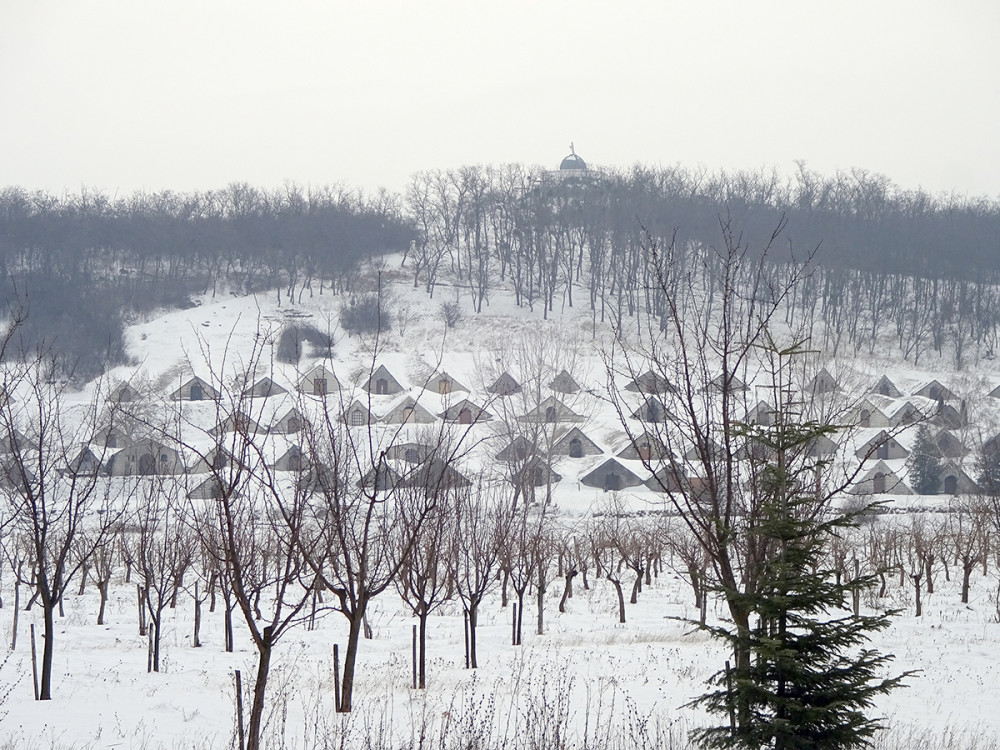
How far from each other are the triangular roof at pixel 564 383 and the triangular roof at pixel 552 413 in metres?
1.67

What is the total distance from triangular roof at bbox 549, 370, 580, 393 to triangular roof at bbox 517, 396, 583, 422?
167cm

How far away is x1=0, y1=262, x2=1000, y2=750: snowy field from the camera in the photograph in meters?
7.67

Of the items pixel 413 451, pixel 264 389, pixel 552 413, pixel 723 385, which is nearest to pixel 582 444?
pixel 552 413

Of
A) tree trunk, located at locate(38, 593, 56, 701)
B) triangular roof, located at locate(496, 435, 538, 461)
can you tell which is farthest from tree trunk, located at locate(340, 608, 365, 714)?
triangular roof, located at locate(496, 435, 538, 461)

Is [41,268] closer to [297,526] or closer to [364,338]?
[364,338]

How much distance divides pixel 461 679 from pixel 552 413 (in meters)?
31.2

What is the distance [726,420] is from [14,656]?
1136cm

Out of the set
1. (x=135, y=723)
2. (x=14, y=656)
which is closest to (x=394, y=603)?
(x=14, y=656)

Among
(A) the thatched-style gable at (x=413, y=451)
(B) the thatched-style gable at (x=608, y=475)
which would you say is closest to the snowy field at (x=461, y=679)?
(A) the thatched-style gable at (x=413, y=451)

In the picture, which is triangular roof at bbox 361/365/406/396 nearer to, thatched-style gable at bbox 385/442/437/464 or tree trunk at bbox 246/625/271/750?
thatched-style gable at bbox 385/442/437/464

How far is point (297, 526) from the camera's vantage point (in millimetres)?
6195

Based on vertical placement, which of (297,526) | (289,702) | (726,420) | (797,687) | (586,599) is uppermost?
(726,420)

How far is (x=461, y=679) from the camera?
431 inches

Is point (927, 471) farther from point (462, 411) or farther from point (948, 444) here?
point (462, 411)
